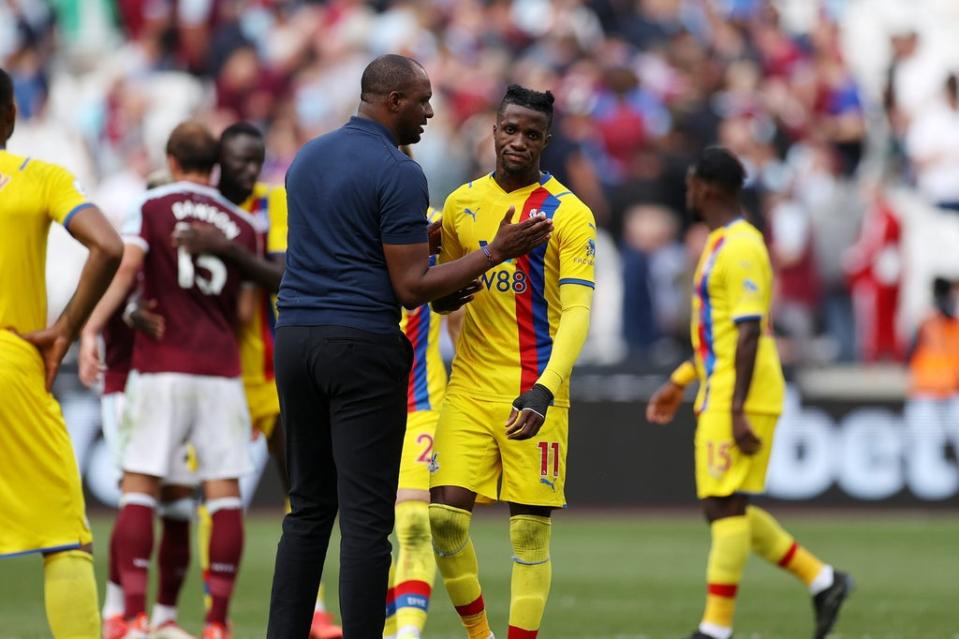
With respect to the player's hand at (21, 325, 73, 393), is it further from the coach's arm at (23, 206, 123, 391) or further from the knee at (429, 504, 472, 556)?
the knee at (429, 504, 472, 556)

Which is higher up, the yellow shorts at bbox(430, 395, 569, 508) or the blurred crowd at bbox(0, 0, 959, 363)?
the blurred crowd at bbox(0, 0, 959, 363)

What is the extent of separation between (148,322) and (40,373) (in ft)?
7.32

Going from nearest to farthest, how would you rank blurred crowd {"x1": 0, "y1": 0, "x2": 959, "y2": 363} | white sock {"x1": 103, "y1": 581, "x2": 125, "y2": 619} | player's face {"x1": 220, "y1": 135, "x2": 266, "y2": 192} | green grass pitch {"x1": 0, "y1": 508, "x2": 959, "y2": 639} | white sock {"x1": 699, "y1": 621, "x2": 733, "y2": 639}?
white sock {"x1": 699, "y1": 621, "x2": 733, "y2": 639} < white sock {"x1": 103, "y1": 581, "x2": 125, "y2": 619} < player's face {"x1": 220, "y1": 135, "x2": 266, "y2": 192} < green grass pitch {"x1": 0, "y1": 508, "x2": 959, "y2": 639} < blurred crowd {"x1": 0, "y1": 0, "x2": 959, "y2": 363}

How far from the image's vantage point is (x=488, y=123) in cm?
1942

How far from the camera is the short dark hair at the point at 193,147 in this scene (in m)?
9.45

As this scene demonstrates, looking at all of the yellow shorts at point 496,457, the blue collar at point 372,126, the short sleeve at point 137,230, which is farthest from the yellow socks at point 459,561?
the short sleeve at point 137,230

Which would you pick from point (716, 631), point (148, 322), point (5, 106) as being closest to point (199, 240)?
point (148, 322)

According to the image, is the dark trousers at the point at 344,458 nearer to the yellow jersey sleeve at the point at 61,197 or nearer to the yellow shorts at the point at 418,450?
the yellow jersey sleeve at the point at 61,197

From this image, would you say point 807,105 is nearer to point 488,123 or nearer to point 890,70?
point 890,70

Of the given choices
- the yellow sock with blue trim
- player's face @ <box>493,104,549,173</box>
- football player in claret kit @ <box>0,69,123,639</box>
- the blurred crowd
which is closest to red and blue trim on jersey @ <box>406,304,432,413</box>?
the yellow sock with blue trim

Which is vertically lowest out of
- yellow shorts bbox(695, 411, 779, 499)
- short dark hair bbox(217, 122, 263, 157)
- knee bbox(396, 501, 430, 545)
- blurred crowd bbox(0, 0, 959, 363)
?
knee bbox(396, 501, 430, 545)

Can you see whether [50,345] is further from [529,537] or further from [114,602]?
[114,602]

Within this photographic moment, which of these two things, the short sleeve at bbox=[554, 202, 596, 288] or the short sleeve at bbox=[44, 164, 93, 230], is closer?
the short sleeve at bbox=[44, 164, 93, 230]

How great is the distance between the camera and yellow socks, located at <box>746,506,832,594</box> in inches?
392
